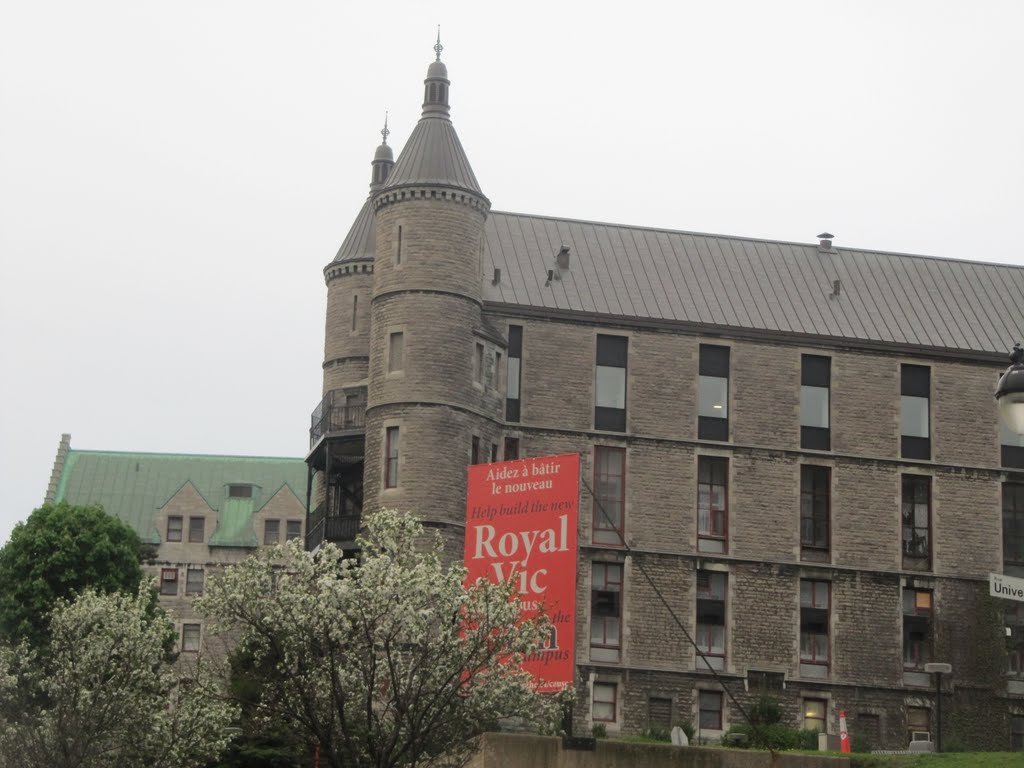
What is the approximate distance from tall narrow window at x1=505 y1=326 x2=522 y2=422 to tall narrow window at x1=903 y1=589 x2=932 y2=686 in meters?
14.4

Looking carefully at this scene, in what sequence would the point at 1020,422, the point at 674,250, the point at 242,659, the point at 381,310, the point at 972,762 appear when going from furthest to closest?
the point at 674,250 → the point at 381,310 → the point at 242,659 → the point at 972,762 → the point at 1020,422

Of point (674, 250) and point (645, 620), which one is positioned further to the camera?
point (674, 250)

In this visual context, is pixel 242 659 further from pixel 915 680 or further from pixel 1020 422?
pixel 1020 422

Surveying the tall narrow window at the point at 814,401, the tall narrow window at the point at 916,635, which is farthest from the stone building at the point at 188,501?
the tall narrow window at the point at 916,635

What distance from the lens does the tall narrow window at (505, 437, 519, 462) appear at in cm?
6169

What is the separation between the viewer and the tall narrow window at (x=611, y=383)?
62.5m

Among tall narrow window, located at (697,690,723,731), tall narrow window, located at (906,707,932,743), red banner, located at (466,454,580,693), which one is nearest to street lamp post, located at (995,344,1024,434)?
red banner, located at (466,454,580,693)

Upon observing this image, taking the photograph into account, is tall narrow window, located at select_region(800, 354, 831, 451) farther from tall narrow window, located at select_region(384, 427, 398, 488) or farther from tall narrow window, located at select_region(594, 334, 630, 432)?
tall narrow window, located at select_region(384, 427, 398, 488)

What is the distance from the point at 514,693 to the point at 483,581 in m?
2.69

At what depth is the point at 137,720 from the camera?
1791 inches

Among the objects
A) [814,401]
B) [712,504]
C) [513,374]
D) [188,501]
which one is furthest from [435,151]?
[188,501]

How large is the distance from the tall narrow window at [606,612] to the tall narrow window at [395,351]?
8995 mm

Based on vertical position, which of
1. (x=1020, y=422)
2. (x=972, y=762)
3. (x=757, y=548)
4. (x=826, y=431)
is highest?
(x=826, y=431)

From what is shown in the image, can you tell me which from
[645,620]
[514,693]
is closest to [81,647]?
[514,693]
